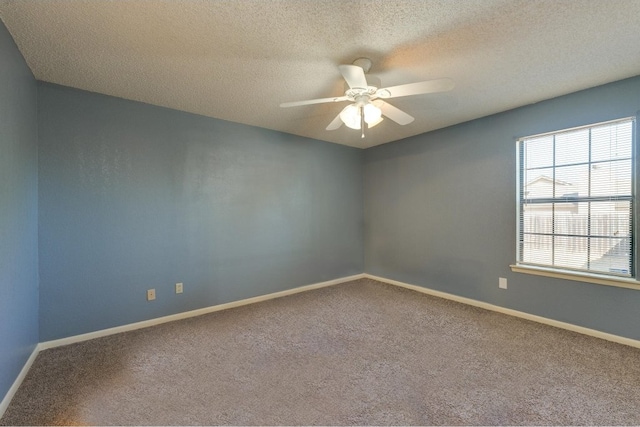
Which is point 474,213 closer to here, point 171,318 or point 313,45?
point 313,45

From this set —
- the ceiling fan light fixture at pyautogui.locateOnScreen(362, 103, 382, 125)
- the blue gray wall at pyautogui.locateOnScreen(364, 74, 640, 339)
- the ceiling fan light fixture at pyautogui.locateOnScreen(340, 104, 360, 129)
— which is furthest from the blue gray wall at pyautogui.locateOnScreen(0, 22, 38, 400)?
the blue gray wall at pyautogui.locateOnScreen(364, 74, 640, 339)

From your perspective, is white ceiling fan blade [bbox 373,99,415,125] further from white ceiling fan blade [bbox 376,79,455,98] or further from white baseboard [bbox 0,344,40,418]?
white baseboard [bbox 0,344,40,418]

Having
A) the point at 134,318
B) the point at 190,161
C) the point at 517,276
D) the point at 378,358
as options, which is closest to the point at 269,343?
the point at 378,358

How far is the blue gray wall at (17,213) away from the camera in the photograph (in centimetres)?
166

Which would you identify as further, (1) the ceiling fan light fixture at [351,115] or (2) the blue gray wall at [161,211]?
(2) the blue gray wall at [161,211]

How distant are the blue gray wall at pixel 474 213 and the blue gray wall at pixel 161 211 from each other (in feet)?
3.56

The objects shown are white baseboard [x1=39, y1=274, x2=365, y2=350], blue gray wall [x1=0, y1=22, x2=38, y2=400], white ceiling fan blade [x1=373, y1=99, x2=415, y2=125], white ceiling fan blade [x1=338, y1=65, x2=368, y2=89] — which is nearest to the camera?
blue gray wall [x1=0, y1=22, x2=38, y2=400]

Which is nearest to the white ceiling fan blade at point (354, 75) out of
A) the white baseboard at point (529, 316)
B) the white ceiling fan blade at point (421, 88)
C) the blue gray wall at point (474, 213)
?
the white ceiling fan blade at point (421, 88)

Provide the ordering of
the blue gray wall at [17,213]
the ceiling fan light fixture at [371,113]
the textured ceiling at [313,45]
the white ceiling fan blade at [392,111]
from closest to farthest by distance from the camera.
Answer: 1. the textured ceiling at [313,45]
2. the blue gray wall at [17,213]
3. the ceiling fan light fixture at [371,113]
4. the white ceiling fan blade at [392,111]

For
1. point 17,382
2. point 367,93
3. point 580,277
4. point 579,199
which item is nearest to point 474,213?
point 579,199

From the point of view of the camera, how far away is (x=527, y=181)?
3031mm

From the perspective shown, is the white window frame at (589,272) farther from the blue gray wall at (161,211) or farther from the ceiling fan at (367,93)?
the blue gray wall at (161,211)

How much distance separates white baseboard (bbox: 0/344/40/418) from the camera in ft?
5.31

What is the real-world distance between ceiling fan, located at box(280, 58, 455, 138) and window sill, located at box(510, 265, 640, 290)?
207 centimetres
